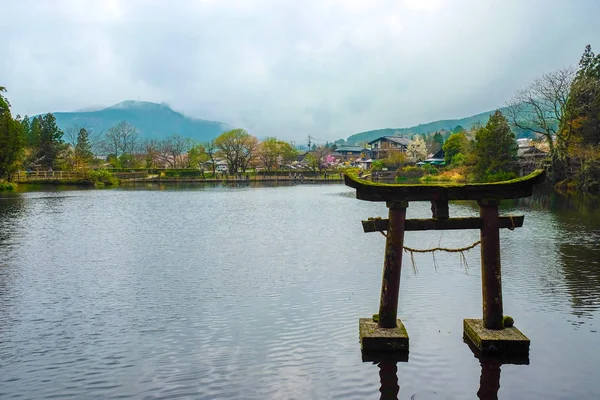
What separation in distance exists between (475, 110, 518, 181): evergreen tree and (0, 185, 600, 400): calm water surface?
31.5 m

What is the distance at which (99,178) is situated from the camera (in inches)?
2813

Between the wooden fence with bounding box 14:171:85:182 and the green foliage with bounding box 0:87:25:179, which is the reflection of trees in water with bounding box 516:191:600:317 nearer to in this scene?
the green foliage with bounding box 0:87:25:179

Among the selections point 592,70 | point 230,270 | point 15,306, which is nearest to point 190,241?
point 230,270

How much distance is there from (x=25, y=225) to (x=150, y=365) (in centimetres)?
2131

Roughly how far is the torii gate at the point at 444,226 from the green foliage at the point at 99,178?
2683 inches

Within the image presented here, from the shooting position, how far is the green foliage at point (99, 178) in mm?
70625

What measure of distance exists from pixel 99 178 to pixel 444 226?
231 ft

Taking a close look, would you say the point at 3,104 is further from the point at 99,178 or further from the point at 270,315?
the point at 270,315

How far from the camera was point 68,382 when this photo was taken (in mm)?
7750

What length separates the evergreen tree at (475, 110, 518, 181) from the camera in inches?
2044

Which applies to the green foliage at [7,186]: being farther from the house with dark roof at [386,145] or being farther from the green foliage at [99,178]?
the house with dark roof at [386,145]

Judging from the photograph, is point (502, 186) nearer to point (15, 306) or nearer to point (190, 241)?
point (15, 306)

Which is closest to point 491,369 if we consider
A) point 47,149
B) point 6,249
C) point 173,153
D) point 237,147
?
point 6,249

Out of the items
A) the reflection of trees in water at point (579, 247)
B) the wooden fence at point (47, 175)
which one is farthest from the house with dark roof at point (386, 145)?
the reflection of trees in water at point (579, 247)
